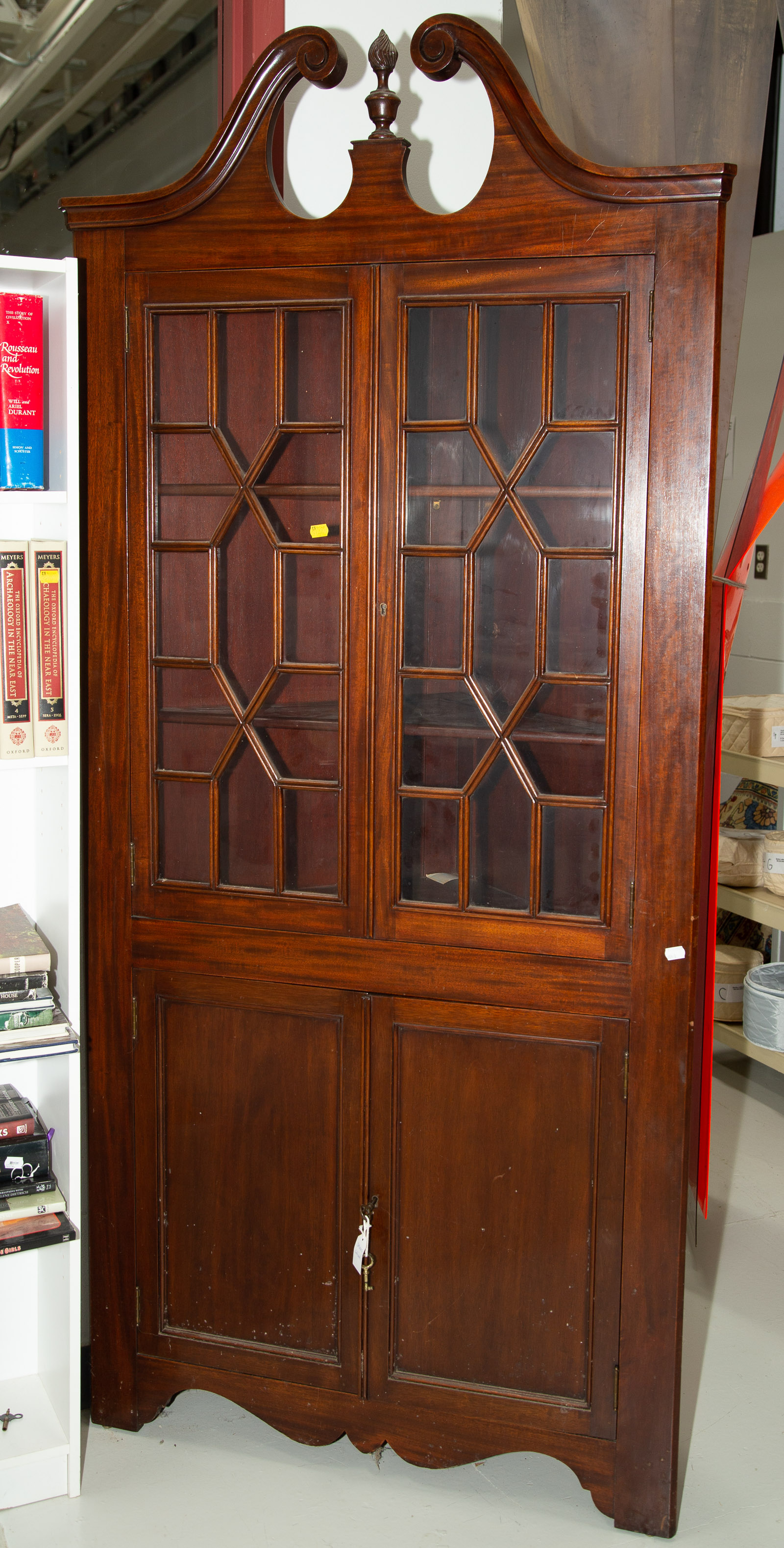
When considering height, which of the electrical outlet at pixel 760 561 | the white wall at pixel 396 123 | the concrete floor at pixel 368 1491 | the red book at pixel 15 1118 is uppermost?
the white wall at pixel 396 123

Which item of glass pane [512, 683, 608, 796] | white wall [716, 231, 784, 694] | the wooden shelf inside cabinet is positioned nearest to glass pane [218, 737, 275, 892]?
glass pane [512, 683, 608, 796]

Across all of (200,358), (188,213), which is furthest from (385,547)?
(188,213)

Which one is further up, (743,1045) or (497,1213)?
(497,1213)

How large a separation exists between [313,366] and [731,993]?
2.84 m

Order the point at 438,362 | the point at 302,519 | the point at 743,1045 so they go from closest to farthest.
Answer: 1. the point at 438,362
2. the point at 302,519
3. the point at 743,1045

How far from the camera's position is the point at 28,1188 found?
209 cm

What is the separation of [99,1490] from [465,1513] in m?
0.63

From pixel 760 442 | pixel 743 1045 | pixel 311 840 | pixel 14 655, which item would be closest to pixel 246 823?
pixel 311 840

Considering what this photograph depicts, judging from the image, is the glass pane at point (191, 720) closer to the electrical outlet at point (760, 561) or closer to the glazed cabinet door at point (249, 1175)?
the glazed cabinet door at point (249, 1175)

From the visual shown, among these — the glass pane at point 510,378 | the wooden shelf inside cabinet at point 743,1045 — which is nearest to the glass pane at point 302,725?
the glass pane at point 510,378

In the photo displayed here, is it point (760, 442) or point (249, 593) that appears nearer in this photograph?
point (249, 593)

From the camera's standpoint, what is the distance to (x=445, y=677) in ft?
6.43

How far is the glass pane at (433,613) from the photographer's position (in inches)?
77.1

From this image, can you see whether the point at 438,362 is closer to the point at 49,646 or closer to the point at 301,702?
the point at 301,702
